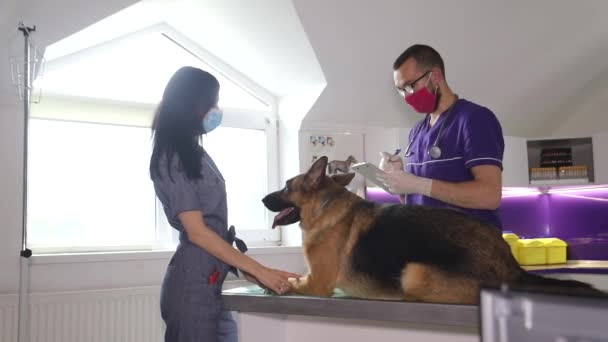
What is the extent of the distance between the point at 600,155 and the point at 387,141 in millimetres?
1538

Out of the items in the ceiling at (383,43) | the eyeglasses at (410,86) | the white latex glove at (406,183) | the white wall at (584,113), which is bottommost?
the white latex glove at (406,183)

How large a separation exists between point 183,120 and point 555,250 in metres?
3.27

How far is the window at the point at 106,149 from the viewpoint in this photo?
338cm

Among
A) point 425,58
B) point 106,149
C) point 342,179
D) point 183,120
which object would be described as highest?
point 425,58

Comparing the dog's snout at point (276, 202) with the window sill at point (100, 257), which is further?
the window sill at point (100, 257)

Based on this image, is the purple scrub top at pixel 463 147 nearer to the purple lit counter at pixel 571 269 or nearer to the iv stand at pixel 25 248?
the iv stand at pixel 25 248

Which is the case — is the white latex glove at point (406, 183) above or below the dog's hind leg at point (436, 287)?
above

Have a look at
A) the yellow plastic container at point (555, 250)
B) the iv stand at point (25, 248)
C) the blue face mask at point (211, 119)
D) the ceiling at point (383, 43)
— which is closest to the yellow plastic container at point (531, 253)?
the yellow plastic container at point (555, 250)

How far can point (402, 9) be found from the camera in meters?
3.43

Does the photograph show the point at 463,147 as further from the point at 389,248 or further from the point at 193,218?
the point at 193,218

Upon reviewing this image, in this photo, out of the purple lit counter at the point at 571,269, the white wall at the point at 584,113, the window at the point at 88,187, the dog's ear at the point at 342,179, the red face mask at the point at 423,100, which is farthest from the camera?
the white wall at the point at 584,113

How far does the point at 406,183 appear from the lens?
165 cm

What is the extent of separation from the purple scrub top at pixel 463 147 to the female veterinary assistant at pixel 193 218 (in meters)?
0.58

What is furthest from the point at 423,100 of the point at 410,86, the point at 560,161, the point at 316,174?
the point at 560,161
